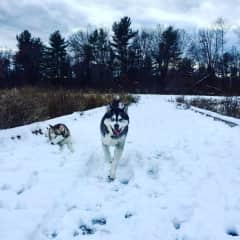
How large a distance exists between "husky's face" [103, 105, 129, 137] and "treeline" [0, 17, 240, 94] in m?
47.6

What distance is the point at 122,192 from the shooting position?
16.9ft

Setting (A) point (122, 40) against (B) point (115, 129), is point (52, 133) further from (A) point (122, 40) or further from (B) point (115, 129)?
(A) point (122, 40)

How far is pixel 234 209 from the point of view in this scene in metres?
4.43

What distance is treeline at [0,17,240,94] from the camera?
56938mm

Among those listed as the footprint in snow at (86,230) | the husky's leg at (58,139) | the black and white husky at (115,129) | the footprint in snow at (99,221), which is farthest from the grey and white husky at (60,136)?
the footprint in snow at (86,230)

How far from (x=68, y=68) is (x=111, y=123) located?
5450 cm

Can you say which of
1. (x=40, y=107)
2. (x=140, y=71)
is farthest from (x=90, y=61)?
(x=40, y=107)

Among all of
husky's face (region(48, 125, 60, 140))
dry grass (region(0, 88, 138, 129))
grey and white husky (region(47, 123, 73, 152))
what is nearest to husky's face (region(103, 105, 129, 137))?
grey and white husky (region(47, 123, 73, 152))

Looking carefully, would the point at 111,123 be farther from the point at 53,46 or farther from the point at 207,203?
the point at 53,46

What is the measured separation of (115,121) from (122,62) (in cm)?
5459

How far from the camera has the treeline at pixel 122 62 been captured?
5694 cm

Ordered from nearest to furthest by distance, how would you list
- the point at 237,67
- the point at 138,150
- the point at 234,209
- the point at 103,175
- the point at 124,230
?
the point at 124,230, the point at 234,209, the point at 103,175, the point at 138,150, the point at 237,67

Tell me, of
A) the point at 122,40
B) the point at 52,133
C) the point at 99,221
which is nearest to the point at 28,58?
the point at 122,40

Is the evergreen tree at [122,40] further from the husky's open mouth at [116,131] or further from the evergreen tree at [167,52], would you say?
the husky's open mouth at [116,131]
